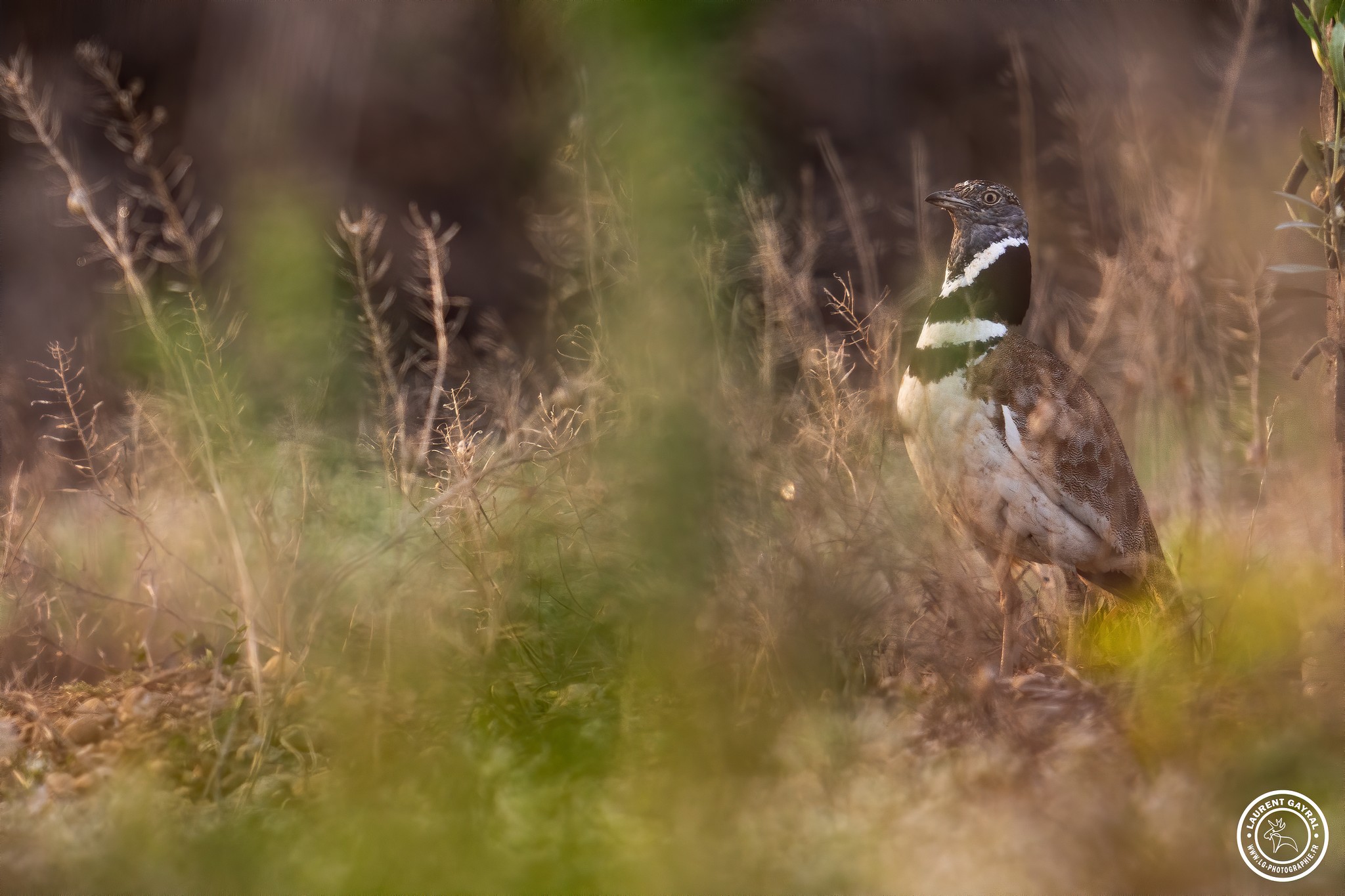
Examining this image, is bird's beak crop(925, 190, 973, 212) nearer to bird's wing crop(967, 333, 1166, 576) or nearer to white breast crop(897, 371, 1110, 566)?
bird's wing crop(967, 333, 1166, 576)

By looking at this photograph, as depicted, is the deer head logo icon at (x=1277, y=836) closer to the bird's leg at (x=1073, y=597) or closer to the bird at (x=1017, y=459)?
the bird at (x=1017, y=459)

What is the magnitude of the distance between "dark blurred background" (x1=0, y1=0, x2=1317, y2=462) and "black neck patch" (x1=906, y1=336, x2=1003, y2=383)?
3.65 feet

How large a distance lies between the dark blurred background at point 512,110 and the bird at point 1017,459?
1.14 m

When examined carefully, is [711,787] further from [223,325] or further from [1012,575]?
[1012,575]

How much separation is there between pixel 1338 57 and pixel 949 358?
130 centimetres

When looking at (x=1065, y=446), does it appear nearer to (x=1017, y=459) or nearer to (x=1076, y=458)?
(x=1076, y=458)

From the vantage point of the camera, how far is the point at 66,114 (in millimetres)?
6051

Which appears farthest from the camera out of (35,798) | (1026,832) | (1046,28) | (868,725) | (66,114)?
(66,114)

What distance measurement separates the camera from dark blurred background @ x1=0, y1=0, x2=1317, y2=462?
4711mm

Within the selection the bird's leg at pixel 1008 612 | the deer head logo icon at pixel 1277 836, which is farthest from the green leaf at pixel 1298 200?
the deer head logo icon at pixel 1277 836

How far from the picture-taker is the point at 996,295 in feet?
11.1

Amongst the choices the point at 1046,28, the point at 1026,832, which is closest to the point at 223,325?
the point at 1026,832

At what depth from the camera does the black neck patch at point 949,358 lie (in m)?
3.23

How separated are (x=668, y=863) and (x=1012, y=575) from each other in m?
2.56
